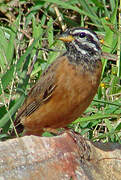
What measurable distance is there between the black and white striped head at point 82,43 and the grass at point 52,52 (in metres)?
0.32

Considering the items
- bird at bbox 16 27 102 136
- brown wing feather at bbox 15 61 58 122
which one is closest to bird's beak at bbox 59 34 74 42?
bird at bbox 16 27 102 136

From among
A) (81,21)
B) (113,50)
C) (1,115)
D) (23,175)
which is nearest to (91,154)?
(23,175)

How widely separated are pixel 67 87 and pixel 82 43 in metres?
0.58

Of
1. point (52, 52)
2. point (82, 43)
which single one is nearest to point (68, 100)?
point (82, 43)

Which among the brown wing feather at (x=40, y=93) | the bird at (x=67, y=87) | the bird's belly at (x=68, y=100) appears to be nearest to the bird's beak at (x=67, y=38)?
the bird at (x=67, y=87)

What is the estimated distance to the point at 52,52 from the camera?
290 inches

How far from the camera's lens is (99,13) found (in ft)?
26.8

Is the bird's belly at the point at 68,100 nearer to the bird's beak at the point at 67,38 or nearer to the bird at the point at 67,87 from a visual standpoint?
the bird at the point at 67,87

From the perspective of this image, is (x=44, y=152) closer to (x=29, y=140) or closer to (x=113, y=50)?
(x=29, y=140)

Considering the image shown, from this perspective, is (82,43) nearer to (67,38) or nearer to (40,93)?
(67,38)

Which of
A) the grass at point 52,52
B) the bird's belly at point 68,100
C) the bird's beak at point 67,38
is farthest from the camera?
the grass at point 52,52

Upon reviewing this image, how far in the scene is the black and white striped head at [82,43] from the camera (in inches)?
238

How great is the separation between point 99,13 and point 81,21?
0.91 feet

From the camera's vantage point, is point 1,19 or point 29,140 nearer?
point 29,140
